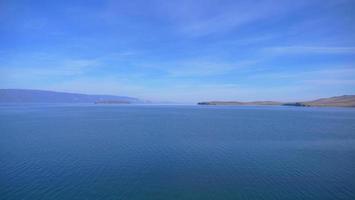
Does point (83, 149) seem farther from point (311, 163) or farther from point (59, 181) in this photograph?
point (311, 163)

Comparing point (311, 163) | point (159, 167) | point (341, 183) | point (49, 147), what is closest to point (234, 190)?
point (159, 167)

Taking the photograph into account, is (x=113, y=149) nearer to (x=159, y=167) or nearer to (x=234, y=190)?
(x=159, y=167)

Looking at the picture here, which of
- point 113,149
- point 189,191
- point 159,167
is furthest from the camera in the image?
point 113,149

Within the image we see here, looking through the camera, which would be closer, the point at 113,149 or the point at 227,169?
Answer: the point at 227,169

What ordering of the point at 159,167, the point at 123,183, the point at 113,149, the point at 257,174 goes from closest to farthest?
the point at 123,183 < the point at 257,174 < the point at 159,167 < the point at 113,149

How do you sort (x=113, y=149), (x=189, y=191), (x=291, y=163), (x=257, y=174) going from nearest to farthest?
1. (x=189, y=191)
2. (x=257, y=174)
3. (x=291, y=163)
4. (x=113, y=149)

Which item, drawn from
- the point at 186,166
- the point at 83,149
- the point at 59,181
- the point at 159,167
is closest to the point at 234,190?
the point at 186,166

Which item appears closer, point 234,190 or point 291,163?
point 234,190

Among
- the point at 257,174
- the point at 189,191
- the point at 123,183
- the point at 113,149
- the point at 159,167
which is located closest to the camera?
the point at 189,191

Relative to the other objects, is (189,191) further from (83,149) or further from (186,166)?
(83,149)
